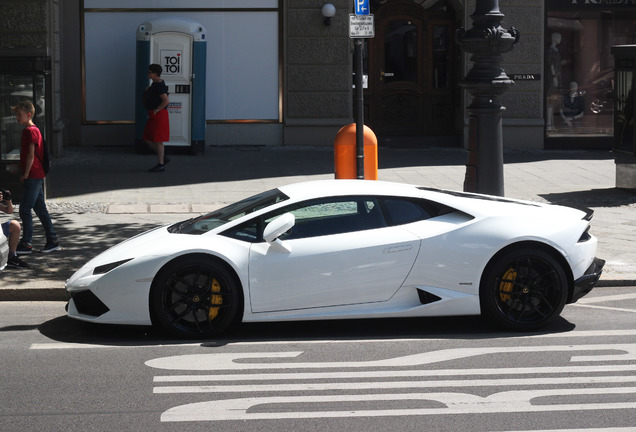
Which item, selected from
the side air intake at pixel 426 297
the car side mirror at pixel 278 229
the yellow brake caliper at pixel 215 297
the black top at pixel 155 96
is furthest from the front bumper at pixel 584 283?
the black top at pixel 155 96

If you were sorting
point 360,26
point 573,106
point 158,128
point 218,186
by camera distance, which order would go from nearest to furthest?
1. point 360,26
2. point 218,186
3. point 158,128
4. point 573,106

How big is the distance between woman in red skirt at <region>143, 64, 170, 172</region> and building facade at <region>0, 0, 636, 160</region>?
2.35 m

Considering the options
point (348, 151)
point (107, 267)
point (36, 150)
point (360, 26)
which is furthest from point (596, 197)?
point (107, 267)

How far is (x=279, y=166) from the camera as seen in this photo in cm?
1745

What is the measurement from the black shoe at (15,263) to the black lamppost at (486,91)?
4613 mm

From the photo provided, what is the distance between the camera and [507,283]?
310 inches

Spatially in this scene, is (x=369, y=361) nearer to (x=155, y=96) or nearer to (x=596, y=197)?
(x=596, y=197)

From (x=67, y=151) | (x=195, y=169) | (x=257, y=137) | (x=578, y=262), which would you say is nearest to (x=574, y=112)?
(x=257, y=137)

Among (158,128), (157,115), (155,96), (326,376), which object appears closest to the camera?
(326,376)

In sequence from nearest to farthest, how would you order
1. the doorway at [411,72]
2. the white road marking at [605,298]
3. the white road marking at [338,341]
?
the white road marking at [338,341] < the white road marking at [605,298] < the doorway at [411,72]

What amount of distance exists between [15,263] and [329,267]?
3793 mm

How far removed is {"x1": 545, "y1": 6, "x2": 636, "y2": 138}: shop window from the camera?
20141 mm

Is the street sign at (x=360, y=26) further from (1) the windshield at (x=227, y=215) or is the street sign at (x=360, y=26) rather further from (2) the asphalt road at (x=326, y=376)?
(2) the asphalt road at (x=326, y=376)

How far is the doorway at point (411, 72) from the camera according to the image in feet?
67.7
